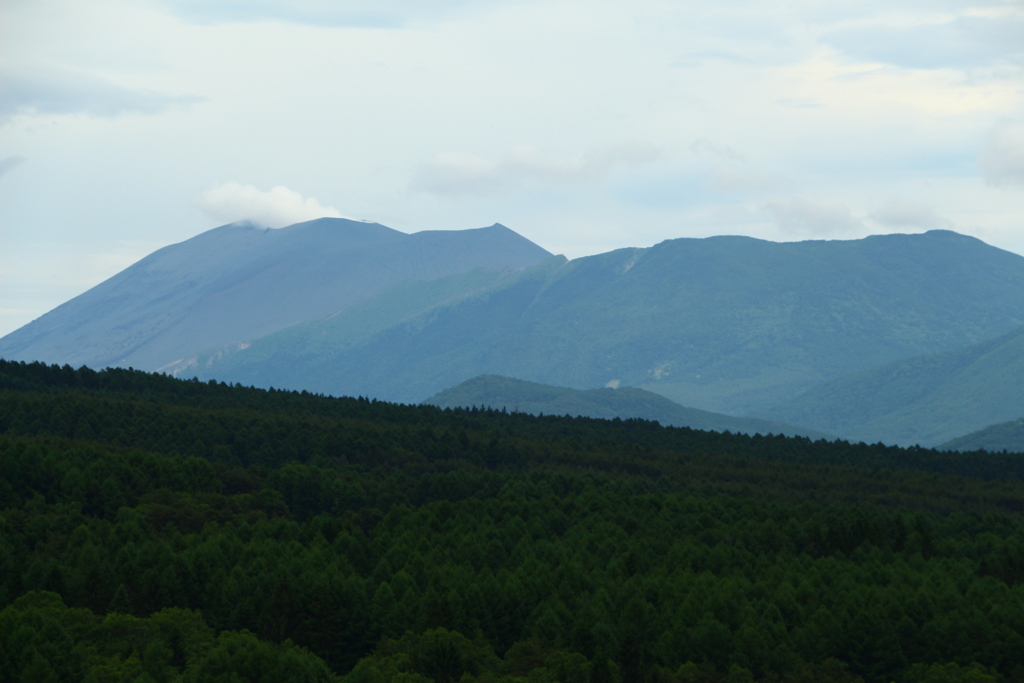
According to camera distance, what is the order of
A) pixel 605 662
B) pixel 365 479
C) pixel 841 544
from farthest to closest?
pixel 365 479
pixel 841 544
pixel 605 662

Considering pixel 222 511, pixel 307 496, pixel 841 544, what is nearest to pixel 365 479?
pixel 307 496

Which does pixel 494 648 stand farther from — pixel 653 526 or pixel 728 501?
pixel 728 501

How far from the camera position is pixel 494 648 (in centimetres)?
10769

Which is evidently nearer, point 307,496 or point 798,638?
point 798,638

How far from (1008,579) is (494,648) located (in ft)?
191

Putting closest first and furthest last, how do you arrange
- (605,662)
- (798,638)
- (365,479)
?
1. (605,662)
2. (798,638)
3. (365,479)

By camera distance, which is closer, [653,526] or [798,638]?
[798,638]

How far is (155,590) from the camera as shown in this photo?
109188 millimetres

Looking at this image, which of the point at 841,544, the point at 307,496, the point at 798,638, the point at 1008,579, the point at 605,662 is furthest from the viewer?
the point at 307,496

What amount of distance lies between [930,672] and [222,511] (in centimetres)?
8924

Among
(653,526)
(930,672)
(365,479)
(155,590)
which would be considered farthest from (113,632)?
(365,479)

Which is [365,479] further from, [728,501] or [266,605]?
[266,605]

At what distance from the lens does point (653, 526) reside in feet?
505

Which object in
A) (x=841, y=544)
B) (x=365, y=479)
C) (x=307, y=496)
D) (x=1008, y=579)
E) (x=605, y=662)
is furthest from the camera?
(x=365, y=479)
